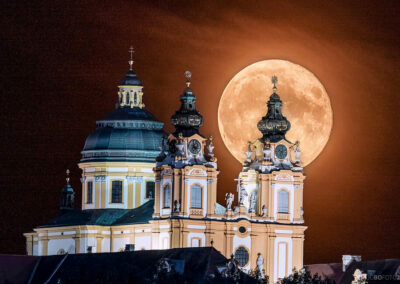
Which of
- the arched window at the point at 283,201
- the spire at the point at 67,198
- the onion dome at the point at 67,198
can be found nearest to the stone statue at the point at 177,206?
the arched window at the point at 283,201

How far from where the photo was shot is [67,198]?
614 feet

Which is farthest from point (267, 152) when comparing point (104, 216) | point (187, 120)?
point (104, 216)

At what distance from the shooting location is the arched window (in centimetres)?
17350

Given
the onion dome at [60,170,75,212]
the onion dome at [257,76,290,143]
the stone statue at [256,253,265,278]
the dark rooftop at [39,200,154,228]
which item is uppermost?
the onion dome at [257,76,290,143]

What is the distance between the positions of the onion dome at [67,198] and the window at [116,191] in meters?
5.12

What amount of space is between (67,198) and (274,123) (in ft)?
69.3

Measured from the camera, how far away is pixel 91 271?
6083 inches

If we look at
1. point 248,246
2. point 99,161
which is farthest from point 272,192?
point 99,161

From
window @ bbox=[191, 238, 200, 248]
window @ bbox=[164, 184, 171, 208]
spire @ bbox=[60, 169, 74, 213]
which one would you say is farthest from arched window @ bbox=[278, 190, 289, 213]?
spire @ bbox=[60, 169, 74, 213]

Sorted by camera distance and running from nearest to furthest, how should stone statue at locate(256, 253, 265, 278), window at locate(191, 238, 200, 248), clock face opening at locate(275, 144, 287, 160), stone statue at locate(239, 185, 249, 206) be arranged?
stone statue at locate(256, 253, 265, 278)
window at locate(191, 238, 200, 248)
stone statue at locate(239, 185, 249, 206)
clock face opening at locate(275, 144, 287, 160)

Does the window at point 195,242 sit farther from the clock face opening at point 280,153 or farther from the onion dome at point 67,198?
the onion dome at point 67,198

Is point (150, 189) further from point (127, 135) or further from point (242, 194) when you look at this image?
point (242, 194)

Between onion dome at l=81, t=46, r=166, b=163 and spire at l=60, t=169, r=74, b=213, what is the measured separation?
4.78 meters

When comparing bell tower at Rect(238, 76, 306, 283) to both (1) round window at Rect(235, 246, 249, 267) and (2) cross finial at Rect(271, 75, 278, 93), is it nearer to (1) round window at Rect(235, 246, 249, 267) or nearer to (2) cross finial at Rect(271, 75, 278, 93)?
(2) cross finial at Rect(271, 75, 278, 93)
